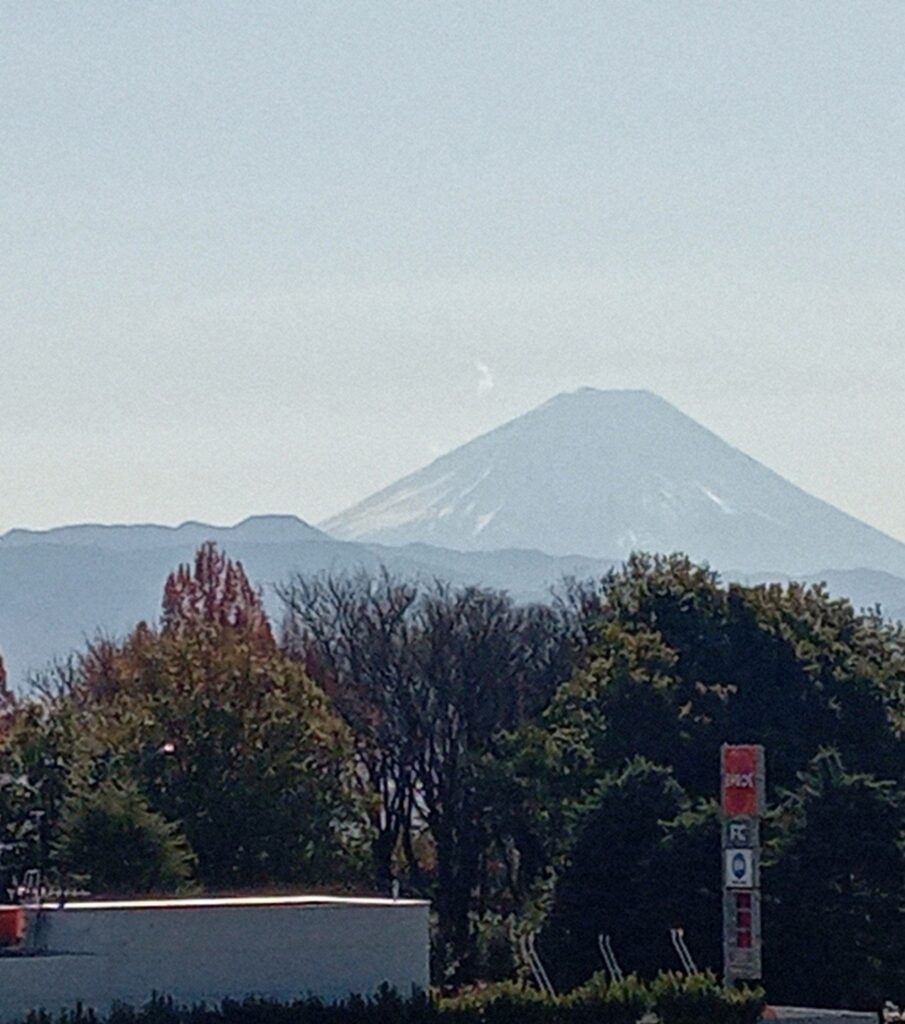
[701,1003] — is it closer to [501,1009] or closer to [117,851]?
[501,1009]

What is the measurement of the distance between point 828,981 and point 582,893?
709 centimetres

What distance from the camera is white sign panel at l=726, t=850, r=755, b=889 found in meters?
52.7

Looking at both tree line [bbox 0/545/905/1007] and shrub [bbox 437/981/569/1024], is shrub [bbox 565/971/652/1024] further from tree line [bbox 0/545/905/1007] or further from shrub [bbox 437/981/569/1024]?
tree line [bbox 0/545/905/1007]

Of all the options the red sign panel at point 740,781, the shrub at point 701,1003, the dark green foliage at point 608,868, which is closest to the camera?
the shrub at point 701,1003

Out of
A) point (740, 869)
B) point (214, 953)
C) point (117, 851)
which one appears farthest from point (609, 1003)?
point (117, 851)

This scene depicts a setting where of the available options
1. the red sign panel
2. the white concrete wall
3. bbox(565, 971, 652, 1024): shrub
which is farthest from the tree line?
the white concrete wall

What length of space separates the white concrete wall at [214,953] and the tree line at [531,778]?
1451cm

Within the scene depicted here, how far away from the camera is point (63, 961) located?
1672 inches

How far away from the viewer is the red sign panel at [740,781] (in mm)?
52781

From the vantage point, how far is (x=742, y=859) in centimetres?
5284

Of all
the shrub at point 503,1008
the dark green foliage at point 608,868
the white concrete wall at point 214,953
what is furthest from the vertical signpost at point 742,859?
the dark green foliage at point 608,868

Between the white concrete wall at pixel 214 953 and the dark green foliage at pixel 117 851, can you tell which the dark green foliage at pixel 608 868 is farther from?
the white concrete wall at pixel 214 953

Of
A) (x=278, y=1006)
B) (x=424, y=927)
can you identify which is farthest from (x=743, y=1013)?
(x=278, y=1006)

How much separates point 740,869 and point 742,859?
21cm
